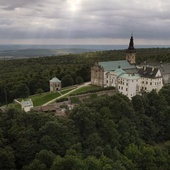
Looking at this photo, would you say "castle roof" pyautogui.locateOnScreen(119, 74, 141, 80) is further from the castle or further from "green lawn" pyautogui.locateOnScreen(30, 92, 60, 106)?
"green lawn" pyautogui.locateOnScreen(30, 92, 60, 106)

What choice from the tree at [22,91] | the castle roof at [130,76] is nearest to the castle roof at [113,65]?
the castle roof at [130,76]

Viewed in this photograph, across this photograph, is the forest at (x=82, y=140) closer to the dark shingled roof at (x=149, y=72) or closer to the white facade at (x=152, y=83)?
the white facade at (x=152, y=83)

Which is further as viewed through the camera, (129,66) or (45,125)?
(129,66)

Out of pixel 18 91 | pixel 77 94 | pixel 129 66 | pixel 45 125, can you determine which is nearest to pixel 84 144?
pixel 45 125

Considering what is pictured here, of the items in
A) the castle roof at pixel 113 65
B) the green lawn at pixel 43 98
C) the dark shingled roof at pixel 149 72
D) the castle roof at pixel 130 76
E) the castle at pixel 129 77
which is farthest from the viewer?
the castle roof at pixel 113 65

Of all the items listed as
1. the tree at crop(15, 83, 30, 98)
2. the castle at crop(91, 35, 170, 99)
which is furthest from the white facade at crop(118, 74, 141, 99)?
the tree at crop(15, 83, 30, 98)

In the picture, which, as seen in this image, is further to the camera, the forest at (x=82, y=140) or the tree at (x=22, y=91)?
the tree at (x=22, y=91)

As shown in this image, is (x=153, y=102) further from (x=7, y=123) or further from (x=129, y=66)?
(x=7, y=123)
